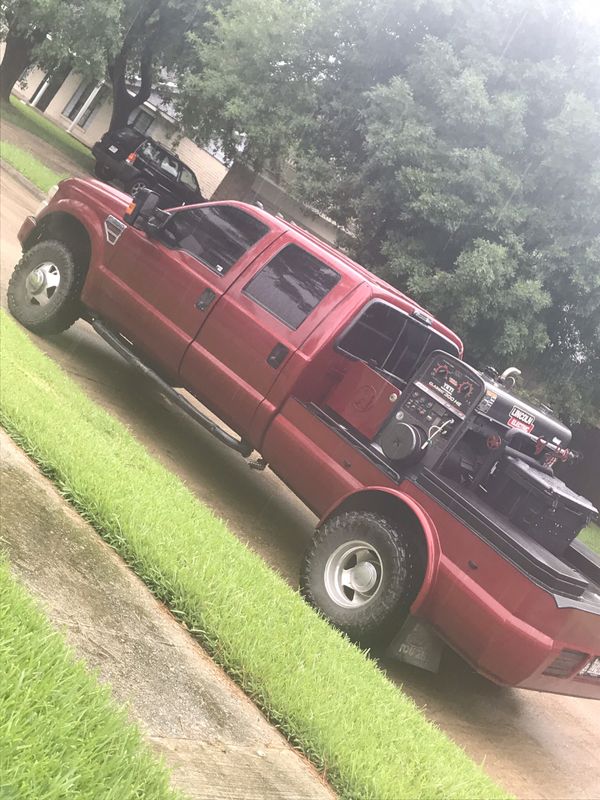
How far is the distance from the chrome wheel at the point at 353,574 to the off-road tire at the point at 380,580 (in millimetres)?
26

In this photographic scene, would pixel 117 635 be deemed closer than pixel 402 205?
Yes

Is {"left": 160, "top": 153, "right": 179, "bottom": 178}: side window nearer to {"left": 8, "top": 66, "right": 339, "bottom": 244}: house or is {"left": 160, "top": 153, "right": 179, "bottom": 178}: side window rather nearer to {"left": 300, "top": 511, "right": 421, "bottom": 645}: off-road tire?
{"left": 8, "top": 66, "right": 339, "bottom": 244}: house

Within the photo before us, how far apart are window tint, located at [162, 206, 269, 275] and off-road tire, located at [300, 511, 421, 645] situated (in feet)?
8.41

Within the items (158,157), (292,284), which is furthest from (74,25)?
(292,284)

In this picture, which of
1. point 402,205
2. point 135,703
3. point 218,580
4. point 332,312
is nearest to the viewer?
point 135,703

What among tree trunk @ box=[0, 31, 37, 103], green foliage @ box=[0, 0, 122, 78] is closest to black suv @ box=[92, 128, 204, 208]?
green foliage @ box=[0, 0, 122, 78]

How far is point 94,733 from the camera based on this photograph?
2629mm

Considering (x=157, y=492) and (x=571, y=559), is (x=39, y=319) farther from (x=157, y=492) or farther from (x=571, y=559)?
(x=571, y=559)

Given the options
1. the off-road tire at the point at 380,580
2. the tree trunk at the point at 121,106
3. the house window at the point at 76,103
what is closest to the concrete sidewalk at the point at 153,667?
the off-road tire at the point at 380,580

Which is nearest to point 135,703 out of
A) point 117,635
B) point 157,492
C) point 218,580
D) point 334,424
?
point 117,635

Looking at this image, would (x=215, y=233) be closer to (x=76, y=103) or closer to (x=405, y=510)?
(x=405, y=510)

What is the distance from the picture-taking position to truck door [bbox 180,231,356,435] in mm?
6559

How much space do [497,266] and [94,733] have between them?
17.8 metres

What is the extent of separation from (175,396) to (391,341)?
5.96 ft
